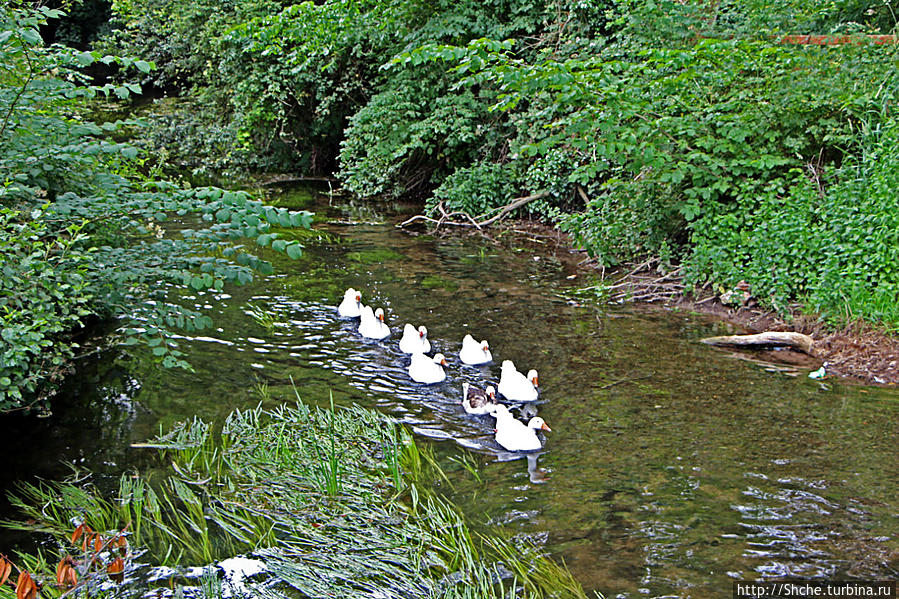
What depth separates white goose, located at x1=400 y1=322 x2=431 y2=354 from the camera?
773 cm

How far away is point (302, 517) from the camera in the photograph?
4.79m

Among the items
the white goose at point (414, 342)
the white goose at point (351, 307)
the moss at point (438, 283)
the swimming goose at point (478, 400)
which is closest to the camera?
the swimming goose at point (478, 400)

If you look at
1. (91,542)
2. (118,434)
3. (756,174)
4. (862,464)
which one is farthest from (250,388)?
(756,174)

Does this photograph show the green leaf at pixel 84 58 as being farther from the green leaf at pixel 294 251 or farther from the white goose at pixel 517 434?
the white goose at pixel 517 434

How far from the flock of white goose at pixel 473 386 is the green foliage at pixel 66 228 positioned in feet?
7.51

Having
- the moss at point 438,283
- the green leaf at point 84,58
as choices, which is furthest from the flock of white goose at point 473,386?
the green leaf at point 84,58

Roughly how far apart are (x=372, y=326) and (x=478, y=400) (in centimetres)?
210

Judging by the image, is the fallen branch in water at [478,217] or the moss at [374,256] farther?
the fallen branch in water at [478,217]

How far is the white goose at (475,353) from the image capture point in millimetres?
7605

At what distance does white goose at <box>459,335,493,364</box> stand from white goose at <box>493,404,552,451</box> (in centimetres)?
163

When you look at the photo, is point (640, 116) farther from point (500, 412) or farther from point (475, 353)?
point (500, 412)

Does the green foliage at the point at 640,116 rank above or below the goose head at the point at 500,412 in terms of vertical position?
above

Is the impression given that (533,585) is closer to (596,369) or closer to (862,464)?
(862,464)

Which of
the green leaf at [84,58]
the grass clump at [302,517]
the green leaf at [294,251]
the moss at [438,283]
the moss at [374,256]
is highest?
the green leaf at [84,58]
